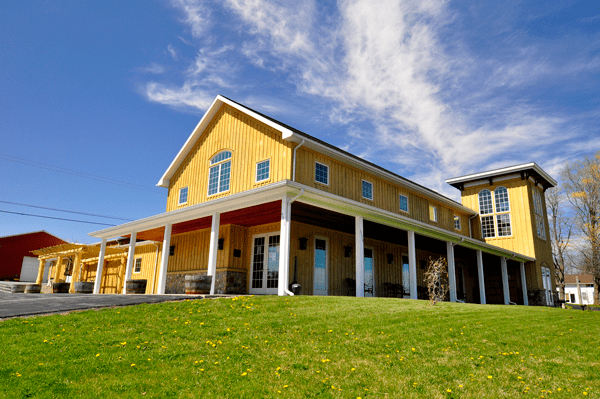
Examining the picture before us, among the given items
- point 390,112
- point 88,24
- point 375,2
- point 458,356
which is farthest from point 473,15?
point 88,24

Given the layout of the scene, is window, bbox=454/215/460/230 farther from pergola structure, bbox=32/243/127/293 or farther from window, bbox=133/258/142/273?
pergola structure, bbox=32/243/127/293

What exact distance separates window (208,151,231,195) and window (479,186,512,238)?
60.2ft

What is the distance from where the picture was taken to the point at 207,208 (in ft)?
44.8

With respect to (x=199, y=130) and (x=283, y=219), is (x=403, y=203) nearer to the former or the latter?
(x=283, y=219)

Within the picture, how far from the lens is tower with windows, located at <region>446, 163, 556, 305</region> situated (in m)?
24.6

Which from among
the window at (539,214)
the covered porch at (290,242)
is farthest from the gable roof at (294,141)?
the window at (539,214)

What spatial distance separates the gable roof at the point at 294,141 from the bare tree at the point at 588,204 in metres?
17.5

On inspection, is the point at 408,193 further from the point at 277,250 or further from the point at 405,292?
the point at 277,250

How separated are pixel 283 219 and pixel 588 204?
102ft

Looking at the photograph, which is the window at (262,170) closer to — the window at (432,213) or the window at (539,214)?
the window at (432,213)

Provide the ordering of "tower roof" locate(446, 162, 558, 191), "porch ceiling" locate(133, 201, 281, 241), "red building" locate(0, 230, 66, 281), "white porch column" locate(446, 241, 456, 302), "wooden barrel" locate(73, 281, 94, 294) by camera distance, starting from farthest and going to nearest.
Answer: "red building" locate(0, 230, 66, 281)
"tower roof" locate(446, 162, 558, 191)
"white porch column" locate(446, 241, 456, 302)
"wooden barrel" locate(73, 281, 94, 294)
"porch ceiling" locate(133, 201, 281, 241)

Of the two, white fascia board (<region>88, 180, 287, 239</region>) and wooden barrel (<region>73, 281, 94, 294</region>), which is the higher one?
white fascia board (<region>88, 180, 287, 239</region>)

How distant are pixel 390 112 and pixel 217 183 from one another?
27.3 feet

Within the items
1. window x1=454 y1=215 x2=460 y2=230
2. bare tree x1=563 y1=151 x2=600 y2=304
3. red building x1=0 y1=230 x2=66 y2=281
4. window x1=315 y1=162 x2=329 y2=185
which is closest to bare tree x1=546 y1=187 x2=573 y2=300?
bare tree x1=563 y1=151 x2=600 y2=304
